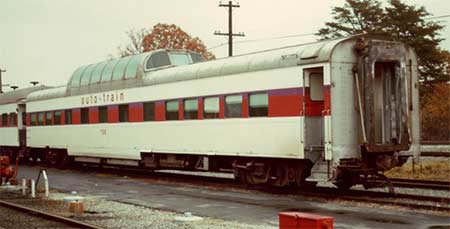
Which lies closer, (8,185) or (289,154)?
(289,154)

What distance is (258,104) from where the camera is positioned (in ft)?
53.7

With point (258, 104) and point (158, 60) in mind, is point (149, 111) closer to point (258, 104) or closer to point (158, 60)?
point (158, 60)

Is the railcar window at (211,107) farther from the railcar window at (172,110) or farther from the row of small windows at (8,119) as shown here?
the row of small windows at (8,119)

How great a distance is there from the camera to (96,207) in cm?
1427

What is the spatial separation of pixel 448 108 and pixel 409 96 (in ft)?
141

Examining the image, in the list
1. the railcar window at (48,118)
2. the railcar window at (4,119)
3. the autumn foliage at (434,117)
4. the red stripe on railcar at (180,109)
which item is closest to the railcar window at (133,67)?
the red stripe on railcar at (180,109)

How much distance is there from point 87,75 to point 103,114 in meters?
2.27

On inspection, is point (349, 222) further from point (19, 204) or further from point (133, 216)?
point (19, 204)

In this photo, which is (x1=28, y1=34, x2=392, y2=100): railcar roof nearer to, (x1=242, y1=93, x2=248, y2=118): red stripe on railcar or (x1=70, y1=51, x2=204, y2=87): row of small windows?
(x1=70, y1=51, x2=204, y2=87): row of small windows

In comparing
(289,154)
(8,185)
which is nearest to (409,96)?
(289,154)

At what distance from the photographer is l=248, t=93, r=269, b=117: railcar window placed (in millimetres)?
16094

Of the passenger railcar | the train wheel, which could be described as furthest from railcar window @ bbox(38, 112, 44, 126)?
the train wheel

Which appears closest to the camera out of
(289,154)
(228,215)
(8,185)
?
(228,215)

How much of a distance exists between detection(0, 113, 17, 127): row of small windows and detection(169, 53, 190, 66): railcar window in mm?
13474
